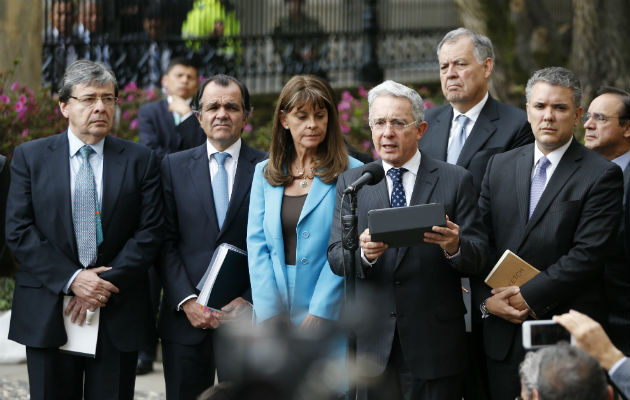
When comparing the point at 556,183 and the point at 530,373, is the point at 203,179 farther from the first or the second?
the point at 530,373

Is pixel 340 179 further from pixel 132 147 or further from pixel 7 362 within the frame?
pixel 7 362

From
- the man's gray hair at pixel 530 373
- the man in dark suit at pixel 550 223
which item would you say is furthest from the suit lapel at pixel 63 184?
the man's gray hair at pixel 530 373

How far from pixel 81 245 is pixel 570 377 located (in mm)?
3120

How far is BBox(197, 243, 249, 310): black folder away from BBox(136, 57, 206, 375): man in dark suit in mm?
1913

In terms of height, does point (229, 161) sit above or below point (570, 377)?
above

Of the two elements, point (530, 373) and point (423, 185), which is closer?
point (530, 373)

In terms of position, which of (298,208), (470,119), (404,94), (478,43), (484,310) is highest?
(478,43)

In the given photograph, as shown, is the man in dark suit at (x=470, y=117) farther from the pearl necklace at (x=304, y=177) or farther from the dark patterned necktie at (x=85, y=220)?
the dark patterned necktie at (x=85, y=220)

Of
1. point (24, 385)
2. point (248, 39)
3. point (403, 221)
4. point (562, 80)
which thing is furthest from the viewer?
point (248, 39)

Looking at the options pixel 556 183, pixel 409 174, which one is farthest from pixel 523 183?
pixel 409 174

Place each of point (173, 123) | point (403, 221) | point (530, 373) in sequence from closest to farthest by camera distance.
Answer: point (530, 373)
point (403, 221)
point (173, 123)

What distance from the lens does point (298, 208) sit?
521 centimetres

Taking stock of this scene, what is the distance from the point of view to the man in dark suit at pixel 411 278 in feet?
15.4

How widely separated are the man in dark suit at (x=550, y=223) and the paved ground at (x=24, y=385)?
3172 mm
